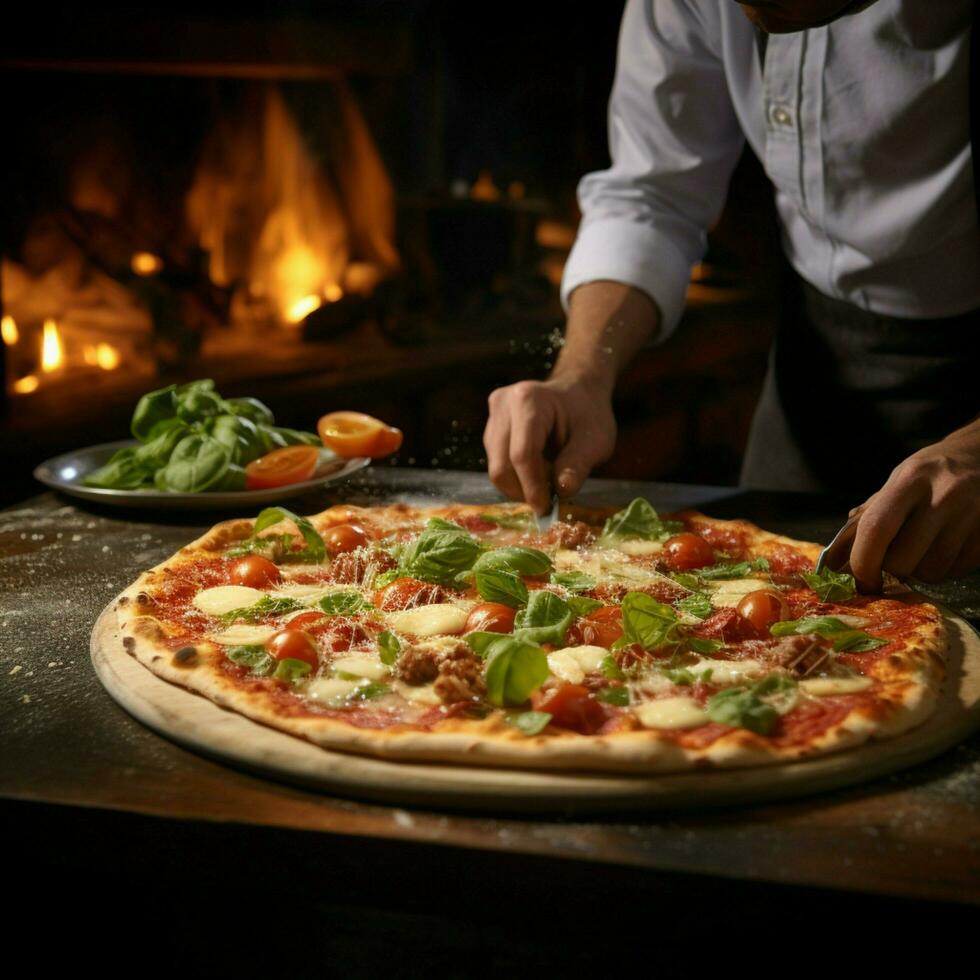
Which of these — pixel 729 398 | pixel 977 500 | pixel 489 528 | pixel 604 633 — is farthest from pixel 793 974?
pixel 729 398

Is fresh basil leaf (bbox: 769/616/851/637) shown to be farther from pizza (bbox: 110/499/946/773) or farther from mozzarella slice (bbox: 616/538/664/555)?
mozzarella slice (bbox: 616/538/664/555)

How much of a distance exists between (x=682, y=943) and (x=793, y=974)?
11 centimetres

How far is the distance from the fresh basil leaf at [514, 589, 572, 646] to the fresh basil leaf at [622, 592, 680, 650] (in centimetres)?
9

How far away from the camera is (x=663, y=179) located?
2.65m

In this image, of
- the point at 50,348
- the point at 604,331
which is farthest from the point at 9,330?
the point at 604,331

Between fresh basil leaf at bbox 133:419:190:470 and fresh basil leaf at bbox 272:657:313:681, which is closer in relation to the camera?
fresh basil leaf at bbox 272:657:313:681

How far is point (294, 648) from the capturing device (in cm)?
151

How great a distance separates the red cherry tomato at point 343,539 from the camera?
2045 millimetres

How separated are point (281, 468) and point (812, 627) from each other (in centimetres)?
118

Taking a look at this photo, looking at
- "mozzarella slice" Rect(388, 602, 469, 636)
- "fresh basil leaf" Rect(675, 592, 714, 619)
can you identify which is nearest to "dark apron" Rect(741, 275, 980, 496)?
"fresh basil leaf" Rect(675, 592, 714, 619)

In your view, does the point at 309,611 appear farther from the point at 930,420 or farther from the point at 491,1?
the point at 491,1

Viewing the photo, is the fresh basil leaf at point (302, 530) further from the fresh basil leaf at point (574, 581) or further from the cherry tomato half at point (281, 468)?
the fresh basil leaf at point (574, 581)

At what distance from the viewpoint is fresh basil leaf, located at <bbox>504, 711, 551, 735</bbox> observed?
4.21 feet

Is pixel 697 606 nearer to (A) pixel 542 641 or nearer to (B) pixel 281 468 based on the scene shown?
(A) pixel 542 641
